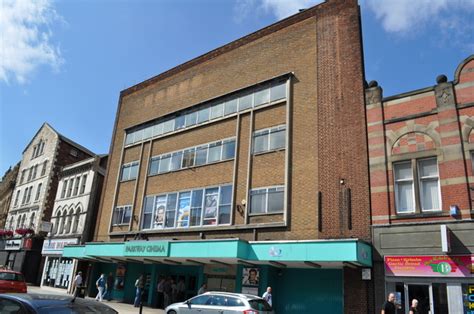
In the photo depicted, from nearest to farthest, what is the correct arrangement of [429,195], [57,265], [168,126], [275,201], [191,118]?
[429,195] < [275,201] < [191,118] < [168,126] < [57,265]

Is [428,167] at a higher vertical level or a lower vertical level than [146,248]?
higher

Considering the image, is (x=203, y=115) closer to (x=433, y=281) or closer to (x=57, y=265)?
(x=433, y=281)

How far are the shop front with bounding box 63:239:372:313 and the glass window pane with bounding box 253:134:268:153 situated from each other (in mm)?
5386

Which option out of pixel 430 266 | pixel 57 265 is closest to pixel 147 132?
pixel 57 265

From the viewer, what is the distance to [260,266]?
18156 millimetres

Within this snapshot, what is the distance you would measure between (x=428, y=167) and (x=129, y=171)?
19.9 meters

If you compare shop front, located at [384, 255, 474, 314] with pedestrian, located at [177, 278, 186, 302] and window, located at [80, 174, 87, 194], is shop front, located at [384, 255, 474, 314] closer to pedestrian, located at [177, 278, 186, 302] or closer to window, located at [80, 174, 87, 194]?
pedestrian, located at [177, 278, 186, 302]

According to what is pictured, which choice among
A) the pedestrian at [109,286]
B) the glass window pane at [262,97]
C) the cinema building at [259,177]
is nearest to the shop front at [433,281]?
the cinema building at [259,177]

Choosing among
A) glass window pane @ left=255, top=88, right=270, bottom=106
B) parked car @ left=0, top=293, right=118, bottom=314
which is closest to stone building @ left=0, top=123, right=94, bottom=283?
glass window pane @ left=255, top=88, right=270, bottom=106

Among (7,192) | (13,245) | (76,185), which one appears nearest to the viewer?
(76,185)

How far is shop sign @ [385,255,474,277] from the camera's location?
42.4ft

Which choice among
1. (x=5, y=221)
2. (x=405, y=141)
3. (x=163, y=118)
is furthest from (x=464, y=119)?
(x=5, y=221)

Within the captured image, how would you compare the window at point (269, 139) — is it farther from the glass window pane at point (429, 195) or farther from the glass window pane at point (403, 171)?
the glass window pane at point (429, 195)

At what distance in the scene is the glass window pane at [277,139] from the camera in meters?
19.7
